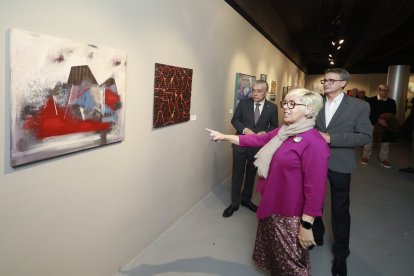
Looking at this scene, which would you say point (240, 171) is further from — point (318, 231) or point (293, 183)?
point (293, 183)

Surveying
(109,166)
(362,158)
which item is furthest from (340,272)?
(362,158)

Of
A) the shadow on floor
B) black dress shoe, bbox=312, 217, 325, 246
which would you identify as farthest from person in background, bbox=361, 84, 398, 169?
the shadow on floor

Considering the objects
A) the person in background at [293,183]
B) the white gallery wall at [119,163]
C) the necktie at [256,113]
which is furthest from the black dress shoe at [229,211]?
the person in background at [293,183]

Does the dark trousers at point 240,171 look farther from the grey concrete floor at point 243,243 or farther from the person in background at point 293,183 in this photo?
the person in background at point 293,183

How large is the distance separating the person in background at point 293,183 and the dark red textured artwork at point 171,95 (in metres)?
1.08

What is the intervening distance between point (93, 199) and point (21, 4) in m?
1.21

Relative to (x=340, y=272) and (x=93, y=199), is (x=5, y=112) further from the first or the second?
(x=340, y=272)

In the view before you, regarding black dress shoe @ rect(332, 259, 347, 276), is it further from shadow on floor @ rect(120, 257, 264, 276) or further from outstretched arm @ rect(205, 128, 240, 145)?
outstretched arm @ rect(205, 128, 240, 145)

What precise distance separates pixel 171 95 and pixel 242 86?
8.11ft

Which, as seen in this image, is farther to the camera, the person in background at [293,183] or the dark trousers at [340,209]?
the dark trousers at [340,209]

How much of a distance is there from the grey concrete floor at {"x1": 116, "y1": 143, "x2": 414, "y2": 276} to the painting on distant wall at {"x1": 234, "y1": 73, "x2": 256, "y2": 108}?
5.18ft

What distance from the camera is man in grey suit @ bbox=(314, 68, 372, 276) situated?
2.29 m

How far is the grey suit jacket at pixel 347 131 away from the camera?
2.27m

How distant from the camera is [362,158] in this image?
21.6ft
